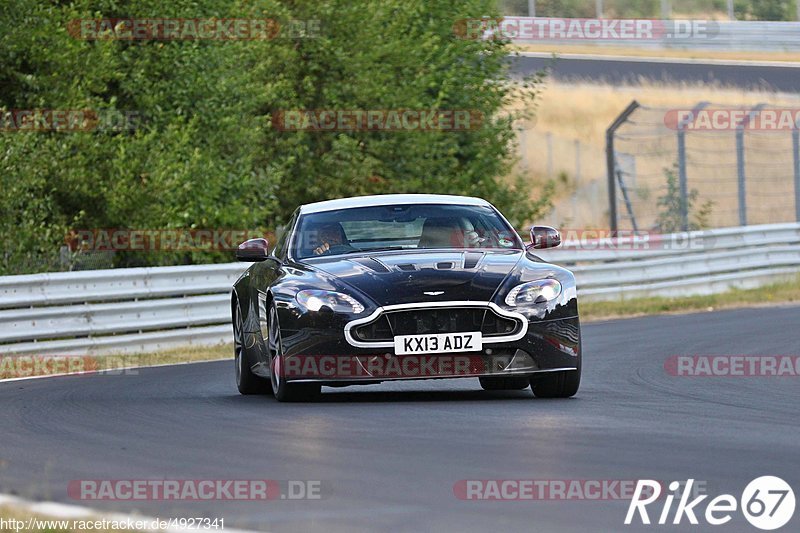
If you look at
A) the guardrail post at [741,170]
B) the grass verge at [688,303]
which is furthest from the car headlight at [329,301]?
the guardrail post at [741,170]

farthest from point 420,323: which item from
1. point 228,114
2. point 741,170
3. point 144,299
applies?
point 741,170

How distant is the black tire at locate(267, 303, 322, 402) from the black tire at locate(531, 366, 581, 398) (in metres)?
1.40

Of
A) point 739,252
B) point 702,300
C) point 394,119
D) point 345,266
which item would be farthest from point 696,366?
point 394,119

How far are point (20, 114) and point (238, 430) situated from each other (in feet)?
45.1

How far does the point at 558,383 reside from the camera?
10430 mm

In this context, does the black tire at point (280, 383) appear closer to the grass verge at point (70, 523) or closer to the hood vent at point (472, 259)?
the hood vent at point (472, 259)


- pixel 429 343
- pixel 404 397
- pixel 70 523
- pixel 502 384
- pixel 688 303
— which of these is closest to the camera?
pixel 70 523

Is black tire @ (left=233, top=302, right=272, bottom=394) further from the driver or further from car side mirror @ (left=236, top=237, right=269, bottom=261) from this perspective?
the driver

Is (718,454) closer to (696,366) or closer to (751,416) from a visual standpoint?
(751,416)

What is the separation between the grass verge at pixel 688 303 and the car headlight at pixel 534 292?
11897 millimetres

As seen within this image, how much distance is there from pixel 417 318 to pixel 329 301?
565mm

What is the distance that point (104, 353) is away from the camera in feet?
56.6

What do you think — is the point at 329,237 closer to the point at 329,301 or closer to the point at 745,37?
the point at 329,301

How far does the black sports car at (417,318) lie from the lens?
9.84m
